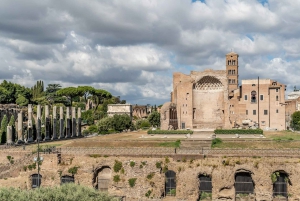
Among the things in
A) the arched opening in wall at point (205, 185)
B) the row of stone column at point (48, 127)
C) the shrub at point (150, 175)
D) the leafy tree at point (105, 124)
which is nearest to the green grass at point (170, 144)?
the shrub at point (150, 175)

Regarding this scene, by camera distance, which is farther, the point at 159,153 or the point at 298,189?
the point at 159,153

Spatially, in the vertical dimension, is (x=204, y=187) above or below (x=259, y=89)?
below

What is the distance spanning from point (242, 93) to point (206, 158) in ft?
123

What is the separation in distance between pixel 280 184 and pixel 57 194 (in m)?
20.5

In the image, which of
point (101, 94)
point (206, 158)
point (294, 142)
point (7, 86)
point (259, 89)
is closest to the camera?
point (206, 158)

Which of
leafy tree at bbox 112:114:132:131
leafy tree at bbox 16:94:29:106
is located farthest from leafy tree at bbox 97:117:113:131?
leafy tree at bbox 16:94:29:106

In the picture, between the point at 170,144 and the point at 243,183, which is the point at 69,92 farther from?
the point at 243,183

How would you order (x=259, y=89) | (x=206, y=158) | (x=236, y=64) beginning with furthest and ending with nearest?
(x=236, y=64) < (x=259, y=89) < (x=206, y=158)

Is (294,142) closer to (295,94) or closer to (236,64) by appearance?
(236,64)

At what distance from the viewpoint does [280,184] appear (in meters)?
32.2

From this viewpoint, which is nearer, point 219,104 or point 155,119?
point 219,104

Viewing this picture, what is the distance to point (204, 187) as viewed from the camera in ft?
109

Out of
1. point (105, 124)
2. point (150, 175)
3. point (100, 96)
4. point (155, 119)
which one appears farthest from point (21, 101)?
point (150, 175)

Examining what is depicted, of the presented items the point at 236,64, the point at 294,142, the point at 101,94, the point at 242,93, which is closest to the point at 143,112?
the point at 101,94
